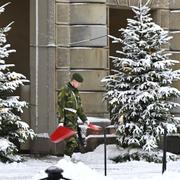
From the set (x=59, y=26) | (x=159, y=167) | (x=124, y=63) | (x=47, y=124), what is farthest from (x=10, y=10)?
(x=159, y=167)

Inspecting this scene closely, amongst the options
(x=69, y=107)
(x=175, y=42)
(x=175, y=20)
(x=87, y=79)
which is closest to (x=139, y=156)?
(x=69, y=107)

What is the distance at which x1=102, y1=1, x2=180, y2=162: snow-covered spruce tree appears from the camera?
42.8ft

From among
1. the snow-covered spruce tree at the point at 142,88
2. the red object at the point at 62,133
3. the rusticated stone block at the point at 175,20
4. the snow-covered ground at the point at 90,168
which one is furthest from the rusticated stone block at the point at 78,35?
the red object at the point at 62,133

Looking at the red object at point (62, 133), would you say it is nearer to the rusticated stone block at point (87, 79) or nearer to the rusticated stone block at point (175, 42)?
the rusticated stone block at point (87, 79)

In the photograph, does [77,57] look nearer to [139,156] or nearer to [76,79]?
[139,156]

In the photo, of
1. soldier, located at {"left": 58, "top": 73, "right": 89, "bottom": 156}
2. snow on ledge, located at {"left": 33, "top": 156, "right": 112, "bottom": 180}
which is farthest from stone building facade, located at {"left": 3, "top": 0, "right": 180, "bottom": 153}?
snow on ledge, located at {"left": 33, "top": 156, "right": 112, "bottom": 180}

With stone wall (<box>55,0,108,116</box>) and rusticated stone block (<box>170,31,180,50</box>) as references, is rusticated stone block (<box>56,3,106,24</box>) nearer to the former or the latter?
stone wall (<box>55,0,108,116</box>)

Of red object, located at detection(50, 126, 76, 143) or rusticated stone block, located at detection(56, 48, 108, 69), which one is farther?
rusticated stone block, located at detection(56, 48, 108, 69)

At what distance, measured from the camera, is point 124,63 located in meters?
13.1

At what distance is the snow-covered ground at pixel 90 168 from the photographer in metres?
9.25

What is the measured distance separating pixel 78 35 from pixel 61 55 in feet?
2.23

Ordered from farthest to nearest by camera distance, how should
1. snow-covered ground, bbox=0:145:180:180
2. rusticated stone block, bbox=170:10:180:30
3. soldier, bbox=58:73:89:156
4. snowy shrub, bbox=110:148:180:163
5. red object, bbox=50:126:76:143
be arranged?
rusticated stone block, bbox=170:10:180:30 → snowy shrub, bbox=110:148:180:163 → soldier, bbox=58:73:89:156 → red object, bbox=50:126:76:143 → snow-covered ground, bbox=0:145:180:180

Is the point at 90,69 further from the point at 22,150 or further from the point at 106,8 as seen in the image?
the point at 22,150

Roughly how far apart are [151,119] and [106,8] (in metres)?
3.73
